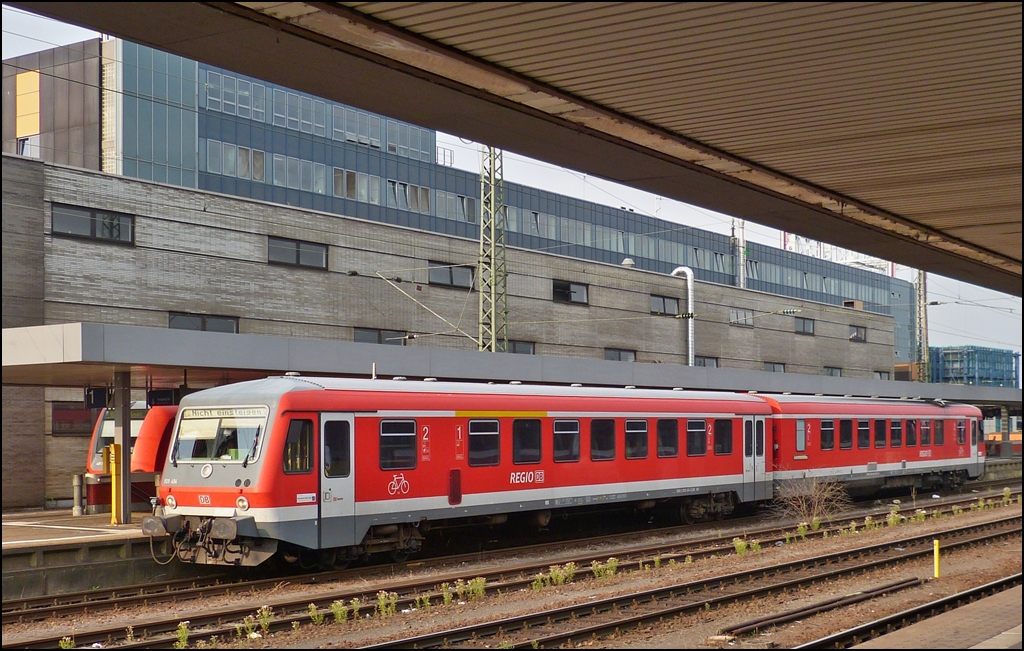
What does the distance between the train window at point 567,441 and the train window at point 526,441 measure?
490 millimetres

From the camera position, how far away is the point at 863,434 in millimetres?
28219

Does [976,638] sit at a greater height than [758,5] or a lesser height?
lesser

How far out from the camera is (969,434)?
34375 millimetres

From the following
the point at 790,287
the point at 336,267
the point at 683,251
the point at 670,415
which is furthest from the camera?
the point at 790,287

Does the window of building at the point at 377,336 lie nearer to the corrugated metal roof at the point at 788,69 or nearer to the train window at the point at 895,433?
the train window at the point at 895,433

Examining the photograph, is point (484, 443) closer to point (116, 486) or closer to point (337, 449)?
point (337, 449)

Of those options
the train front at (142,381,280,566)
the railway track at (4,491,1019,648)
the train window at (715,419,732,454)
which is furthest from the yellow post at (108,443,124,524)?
the train window at (715,419,732,454)

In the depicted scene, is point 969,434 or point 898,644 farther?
point 969,434

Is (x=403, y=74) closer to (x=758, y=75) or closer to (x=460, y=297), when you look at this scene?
(x=758, y=75)

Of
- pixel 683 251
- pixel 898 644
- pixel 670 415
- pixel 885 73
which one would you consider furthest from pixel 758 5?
pixel 683 251

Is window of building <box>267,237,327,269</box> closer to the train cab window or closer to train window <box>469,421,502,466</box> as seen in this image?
the train cab window

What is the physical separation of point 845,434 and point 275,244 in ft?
59.6

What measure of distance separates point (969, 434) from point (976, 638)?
26429 mm

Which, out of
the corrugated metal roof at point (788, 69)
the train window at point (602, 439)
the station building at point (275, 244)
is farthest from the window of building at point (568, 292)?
the corrugated metal roof at point (788, 69)
